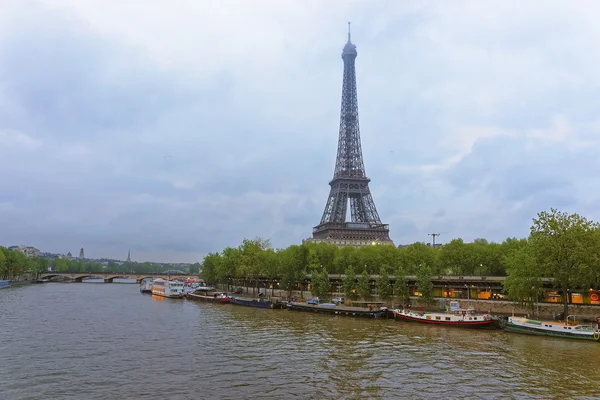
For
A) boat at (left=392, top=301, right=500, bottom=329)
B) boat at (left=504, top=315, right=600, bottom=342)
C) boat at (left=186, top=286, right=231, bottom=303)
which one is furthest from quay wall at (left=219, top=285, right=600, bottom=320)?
boat at (left=186, top=286, right=231, bottom=303)

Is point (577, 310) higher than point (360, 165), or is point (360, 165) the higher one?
point (360, 165)

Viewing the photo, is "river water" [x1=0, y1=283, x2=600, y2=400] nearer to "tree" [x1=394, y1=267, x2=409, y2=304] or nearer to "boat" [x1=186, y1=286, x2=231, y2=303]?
"tree" [x1=394, y1=267, x2=409, y2=304]

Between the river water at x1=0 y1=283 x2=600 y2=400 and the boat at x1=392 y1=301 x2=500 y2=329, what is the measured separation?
2589mm

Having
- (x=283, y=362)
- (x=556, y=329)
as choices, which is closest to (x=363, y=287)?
(x=556, y=329)

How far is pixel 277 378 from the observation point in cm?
3638

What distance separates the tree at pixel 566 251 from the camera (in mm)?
62875

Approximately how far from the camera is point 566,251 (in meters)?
64.4

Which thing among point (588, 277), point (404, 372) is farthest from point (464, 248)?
point (404, 372)

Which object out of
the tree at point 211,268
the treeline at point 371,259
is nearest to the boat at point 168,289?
the treeline at point 371,259

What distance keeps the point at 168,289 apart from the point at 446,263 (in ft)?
255

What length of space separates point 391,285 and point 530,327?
129 ft

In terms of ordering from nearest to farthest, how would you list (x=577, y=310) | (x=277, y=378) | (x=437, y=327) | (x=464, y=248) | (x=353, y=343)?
(x=277, y=378) < (x=353, y=343) < (x=437, y=327) < (x=577, y=310) < (x=464, y=248)

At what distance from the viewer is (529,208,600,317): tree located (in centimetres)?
6288

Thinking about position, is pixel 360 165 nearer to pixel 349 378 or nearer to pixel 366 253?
pixel 366 253
